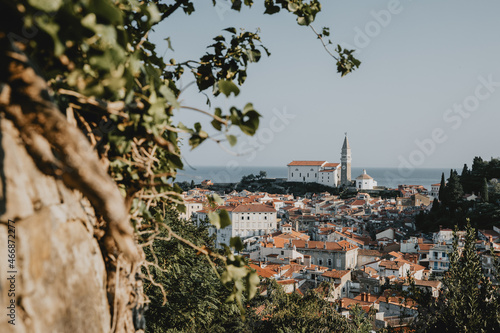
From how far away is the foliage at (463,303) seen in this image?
15.8ft

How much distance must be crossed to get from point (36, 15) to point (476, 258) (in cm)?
613

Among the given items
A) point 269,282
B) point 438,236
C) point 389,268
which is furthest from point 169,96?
point 438,236

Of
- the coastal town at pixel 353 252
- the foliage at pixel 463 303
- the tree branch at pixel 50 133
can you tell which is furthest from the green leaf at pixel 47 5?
the coastal town at pixel 353 252

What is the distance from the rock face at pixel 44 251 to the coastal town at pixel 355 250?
366cm

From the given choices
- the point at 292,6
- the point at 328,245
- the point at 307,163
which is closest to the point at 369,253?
the point at 328,245

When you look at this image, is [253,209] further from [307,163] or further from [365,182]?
[307,163]

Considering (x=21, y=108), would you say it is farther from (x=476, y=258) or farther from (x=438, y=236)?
(x=438, y=236)

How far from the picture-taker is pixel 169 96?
0.98m

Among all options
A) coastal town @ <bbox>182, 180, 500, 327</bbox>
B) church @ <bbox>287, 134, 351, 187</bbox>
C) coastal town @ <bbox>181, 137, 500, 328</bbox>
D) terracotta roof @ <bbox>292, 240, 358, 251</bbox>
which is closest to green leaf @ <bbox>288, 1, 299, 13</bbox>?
coastal town @ <bbox>181, 137, 500, 328</bbox>

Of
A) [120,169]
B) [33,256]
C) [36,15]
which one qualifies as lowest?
[33,256]

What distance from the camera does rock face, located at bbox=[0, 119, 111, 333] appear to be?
747mm

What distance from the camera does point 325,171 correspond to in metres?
77.1

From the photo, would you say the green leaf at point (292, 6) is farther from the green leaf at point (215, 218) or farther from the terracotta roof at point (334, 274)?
the terracotta roof at point (334, 274)

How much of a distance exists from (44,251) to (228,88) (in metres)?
0.63
